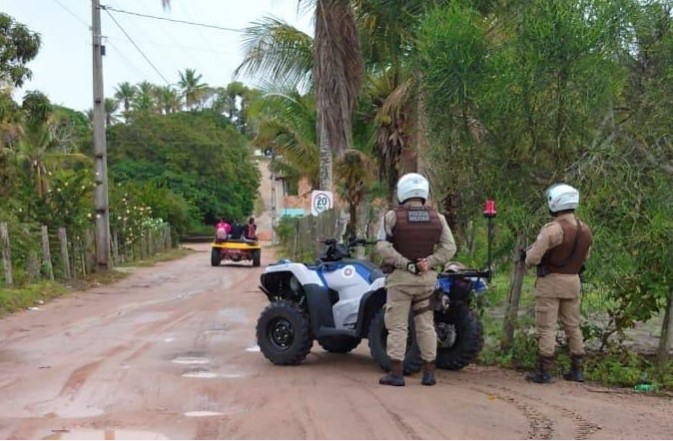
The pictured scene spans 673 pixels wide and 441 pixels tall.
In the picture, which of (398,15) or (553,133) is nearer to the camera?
(553,133)

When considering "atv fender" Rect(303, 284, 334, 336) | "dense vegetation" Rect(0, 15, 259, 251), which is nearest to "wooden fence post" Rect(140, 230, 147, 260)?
"dense vegetation" Rect(0, 15, 259, 251)

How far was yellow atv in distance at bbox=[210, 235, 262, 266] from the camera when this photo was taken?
31886mm

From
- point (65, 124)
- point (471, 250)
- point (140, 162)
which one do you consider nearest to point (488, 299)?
point (471, 250)

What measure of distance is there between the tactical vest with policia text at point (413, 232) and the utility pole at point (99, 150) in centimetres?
1836

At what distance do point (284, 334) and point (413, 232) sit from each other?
7.10ft

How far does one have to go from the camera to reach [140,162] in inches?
2621

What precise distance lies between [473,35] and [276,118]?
69.1ft

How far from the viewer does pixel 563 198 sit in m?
7.86

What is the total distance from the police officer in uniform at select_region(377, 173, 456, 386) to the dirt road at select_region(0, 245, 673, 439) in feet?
1.19

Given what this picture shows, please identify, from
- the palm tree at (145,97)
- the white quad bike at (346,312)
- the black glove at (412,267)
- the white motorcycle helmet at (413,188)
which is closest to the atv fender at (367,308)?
the white quad bike at (346,312)

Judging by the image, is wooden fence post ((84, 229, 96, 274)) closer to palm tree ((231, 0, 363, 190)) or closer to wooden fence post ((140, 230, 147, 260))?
palm tree ((231, 0, 363, 190))

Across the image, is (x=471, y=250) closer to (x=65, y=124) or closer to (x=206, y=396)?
(x=206, y=396)

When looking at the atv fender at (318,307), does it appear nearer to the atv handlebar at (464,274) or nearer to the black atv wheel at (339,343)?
the black atv wheel at (339,343)

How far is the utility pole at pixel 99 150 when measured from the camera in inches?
984
